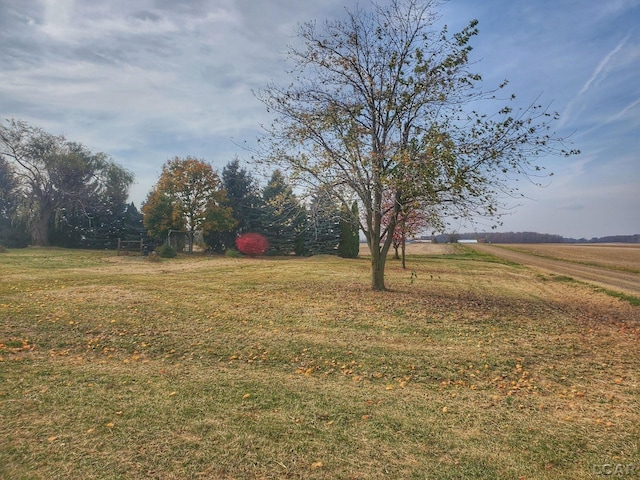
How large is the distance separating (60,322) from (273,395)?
532 centimetres

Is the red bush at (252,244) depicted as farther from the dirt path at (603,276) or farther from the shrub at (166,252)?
the dirt path at (603,276)

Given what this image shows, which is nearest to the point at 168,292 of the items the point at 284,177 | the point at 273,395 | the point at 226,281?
the point at 226,281

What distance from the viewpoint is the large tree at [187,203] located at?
32.8m

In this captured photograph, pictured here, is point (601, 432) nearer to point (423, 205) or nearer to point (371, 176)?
point (423, 205)

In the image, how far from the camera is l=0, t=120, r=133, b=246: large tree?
31.2 metres

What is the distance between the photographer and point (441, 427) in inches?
148

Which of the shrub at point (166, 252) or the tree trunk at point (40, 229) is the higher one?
the tree trunk at point (40, 229)

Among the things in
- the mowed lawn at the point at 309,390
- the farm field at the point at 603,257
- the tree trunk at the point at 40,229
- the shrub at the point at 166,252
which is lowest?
the mowed lawn at the point at 309,390

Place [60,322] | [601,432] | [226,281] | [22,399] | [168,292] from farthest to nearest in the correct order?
[226,281], [168,292], [60,322], [22,399], [601,432]

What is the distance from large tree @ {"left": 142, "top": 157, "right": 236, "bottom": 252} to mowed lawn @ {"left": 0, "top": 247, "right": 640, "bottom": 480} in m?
24.0

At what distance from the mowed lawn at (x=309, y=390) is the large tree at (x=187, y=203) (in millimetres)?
23973

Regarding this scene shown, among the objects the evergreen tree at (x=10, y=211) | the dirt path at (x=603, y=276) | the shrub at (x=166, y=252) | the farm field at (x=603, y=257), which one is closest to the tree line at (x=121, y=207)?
the evergreen tree at (x=10, y=211)

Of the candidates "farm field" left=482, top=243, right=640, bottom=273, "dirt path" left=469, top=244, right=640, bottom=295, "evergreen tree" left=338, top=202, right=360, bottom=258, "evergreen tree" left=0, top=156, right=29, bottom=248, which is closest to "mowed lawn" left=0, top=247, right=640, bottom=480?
"dirt path" left=469, top=244, right=640, bottom=295

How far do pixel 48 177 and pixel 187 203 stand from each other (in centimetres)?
1186
